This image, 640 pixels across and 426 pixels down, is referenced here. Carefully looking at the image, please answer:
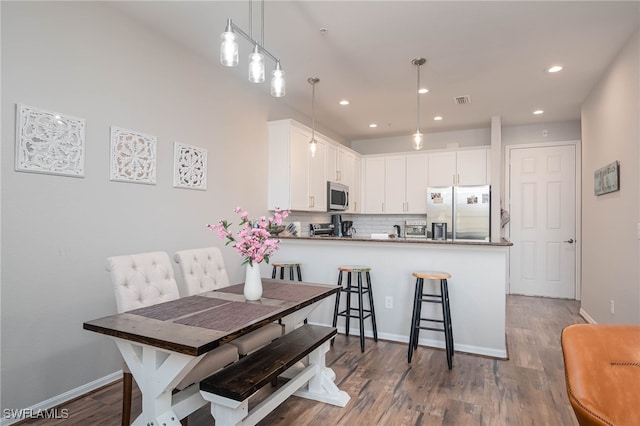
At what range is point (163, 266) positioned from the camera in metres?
2.34

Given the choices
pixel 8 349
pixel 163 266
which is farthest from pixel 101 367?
pixel 163 266

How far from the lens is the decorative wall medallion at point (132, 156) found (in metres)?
2.68

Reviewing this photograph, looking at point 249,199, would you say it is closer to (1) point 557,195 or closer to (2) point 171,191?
(2) point 171,191

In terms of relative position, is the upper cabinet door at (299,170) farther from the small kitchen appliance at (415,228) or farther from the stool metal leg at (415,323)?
the small kitchen appliance at (415,228)

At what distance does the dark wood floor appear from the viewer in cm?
217

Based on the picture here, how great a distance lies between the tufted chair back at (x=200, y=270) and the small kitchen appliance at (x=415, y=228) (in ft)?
13.3

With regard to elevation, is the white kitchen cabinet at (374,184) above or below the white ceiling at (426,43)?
below

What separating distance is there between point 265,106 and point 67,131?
2418mm

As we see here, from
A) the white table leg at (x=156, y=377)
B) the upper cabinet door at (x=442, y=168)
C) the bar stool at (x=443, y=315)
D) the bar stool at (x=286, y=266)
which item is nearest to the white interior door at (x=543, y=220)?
the upper cabinet door at (x=442, y=168)

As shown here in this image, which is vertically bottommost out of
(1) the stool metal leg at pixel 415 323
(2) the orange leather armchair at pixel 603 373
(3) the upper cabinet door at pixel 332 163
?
(1) the stool metal leg at pixel 415 323

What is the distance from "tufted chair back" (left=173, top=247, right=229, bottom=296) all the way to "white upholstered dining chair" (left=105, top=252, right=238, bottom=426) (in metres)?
0.11

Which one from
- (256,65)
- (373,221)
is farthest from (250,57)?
(373,221)

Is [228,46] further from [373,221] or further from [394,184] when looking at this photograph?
[373,221]

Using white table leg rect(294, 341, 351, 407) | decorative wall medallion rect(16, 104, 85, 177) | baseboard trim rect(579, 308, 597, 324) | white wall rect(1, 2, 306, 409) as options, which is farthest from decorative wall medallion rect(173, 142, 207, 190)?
baseboard trim rect(579, 308, 597, 324)
